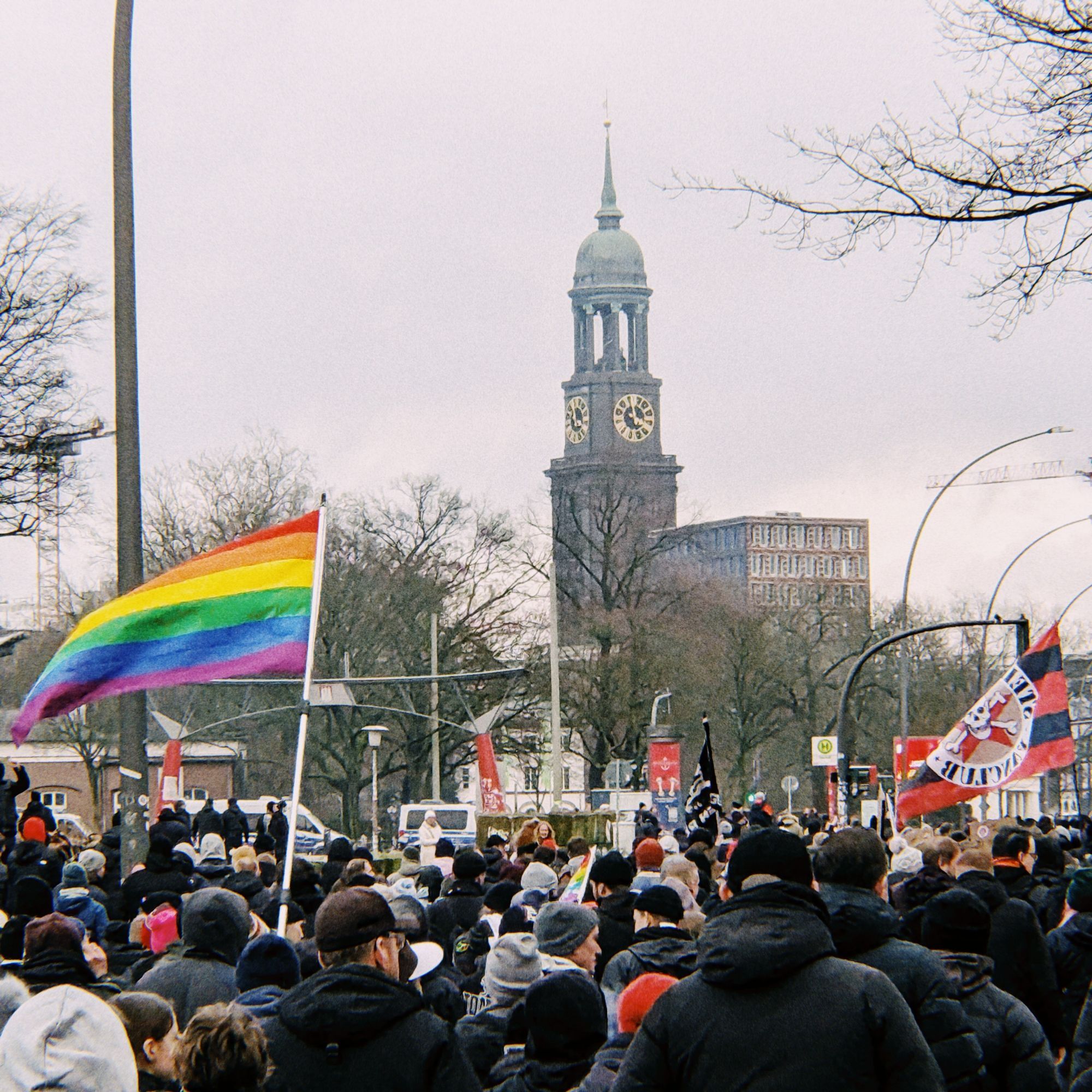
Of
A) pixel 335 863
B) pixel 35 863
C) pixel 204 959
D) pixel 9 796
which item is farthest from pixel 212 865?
pixel 204 959

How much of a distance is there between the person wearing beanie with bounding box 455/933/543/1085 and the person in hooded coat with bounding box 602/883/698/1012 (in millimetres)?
274

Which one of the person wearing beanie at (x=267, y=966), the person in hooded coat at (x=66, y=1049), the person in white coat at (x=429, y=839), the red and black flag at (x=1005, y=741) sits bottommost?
the person in white coat at (x=429, y=839)

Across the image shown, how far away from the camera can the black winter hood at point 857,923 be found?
6.31m

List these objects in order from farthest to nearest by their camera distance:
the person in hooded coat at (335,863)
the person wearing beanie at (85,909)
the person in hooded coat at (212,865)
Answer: the person in hooded coat at (335,863) → the person in hooded coat at (212,865) → the person wearing beanie at (85,909)

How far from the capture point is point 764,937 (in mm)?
4605

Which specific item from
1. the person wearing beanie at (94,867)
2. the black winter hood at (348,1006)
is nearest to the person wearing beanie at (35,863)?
the person wearing beanie at (94,867)

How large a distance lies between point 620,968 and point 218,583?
3.76m

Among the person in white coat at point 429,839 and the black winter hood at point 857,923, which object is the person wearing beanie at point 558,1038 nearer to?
the black winter hood at point 857,923

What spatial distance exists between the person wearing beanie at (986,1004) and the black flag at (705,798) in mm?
17431

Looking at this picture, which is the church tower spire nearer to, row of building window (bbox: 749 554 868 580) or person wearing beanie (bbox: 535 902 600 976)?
row of building window (bbox: 749 554 868 580)

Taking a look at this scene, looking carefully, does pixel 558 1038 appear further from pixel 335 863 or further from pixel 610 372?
pixel 610 372

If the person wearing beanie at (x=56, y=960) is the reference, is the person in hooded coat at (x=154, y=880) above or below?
below

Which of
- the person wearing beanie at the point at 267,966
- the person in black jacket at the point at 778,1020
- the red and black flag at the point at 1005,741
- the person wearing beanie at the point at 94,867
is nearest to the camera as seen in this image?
the person in black jacket at the point at 778,1020

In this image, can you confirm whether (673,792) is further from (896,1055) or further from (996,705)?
(896,1055)
